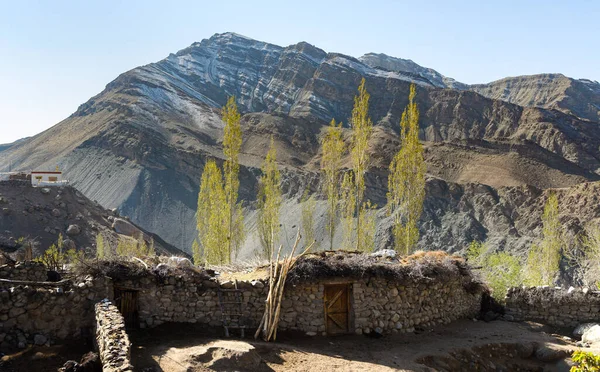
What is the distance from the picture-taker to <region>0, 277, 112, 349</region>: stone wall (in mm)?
9656

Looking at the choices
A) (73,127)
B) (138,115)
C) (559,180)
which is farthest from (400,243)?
(73,127)

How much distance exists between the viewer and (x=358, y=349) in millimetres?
11875

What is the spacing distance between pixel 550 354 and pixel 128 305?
10.9 meters

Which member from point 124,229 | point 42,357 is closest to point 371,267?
point 42,357

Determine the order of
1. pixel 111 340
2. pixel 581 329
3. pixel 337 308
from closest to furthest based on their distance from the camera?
pixel 111 340 < pixel 337 308 < pixel 581 329

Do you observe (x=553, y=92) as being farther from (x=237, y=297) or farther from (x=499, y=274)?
(x=237, y=297)

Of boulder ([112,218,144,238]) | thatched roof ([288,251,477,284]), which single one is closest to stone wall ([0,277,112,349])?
thatched roof ([288,251,477,284])

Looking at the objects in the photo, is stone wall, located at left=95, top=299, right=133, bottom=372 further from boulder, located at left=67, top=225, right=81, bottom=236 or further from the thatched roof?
boulder, located at left=67, top=225, right=81, bottom=236

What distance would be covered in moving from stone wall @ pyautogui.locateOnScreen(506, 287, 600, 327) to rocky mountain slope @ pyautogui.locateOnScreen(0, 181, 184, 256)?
29515 mm

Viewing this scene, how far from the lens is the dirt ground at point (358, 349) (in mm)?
9719

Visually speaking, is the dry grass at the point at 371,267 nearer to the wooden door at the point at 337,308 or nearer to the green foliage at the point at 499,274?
the wooden door at the point at 337,308

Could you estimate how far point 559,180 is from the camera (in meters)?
69.6

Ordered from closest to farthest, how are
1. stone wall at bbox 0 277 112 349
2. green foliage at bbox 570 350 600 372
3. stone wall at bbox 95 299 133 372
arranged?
green foliage at bbox 570 350 600 372, stone wall at bbox 95 299 133 372, stone wall at bbox 0 277 112 349

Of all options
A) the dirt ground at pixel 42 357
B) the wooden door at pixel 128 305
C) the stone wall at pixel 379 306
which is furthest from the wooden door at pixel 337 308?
the dirt ground at pixel 42 357
